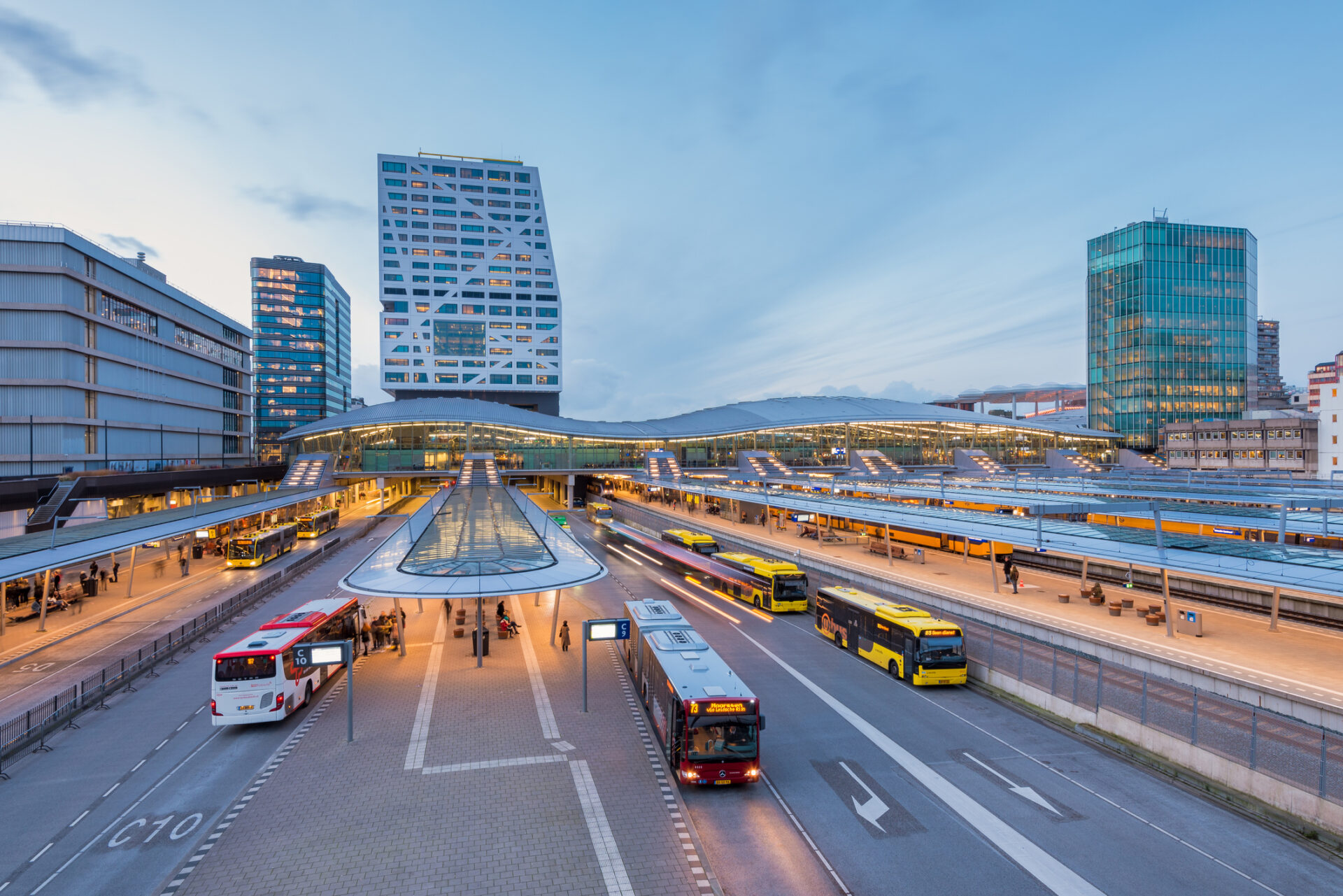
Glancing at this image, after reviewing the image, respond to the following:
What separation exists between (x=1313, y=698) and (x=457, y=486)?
72528 millimetres

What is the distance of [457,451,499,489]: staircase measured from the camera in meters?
76.9

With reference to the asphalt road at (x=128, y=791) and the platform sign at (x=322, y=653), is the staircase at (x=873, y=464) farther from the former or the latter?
the platform sign at (x=322, y=653)

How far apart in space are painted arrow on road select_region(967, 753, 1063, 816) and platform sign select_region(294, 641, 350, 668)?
15.9m

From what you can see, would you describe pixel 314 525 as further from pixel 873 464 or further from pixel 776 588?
pixel 873 464

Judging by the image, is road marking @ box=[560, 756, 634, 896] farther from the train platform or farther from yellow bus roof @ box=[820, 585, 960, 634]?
the train platform

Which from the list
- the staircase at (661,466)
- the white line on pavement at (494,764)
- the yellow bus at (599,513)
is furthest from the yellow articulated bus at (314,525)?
the white line on pavement at (494,764)

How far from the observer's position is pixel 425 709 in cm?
1817

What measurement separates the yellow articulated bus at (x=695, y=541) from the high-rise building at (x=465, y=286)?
85565 millimetres

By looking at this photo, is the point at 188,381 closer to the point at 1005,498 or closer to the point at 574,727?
the point at 574,727

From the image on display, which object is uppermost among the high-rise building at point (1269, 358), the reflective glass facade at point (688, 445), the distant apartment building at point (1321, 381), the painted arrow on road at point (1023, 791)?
the high-rise building at point (1269, 358)

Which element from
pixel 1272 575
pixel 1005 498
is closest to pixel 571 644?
pixel 1272 575

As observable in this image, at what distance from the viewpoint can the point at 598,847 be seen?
37.5 feet

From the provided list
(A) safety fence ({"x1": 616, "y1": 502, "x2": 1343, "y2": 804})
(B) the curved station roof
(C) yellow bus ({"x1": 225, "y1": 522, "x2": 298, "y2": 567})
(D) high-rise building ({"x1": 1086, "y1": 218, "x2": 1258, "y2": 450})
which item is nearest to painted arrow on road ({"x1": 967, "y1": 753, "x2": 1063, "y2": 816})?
(A) safety fence ({"x1": 616, "y1": 502, "x2": 1343, "y2": 804})

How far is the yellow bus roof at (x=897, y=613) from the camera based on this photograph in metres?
20.1
